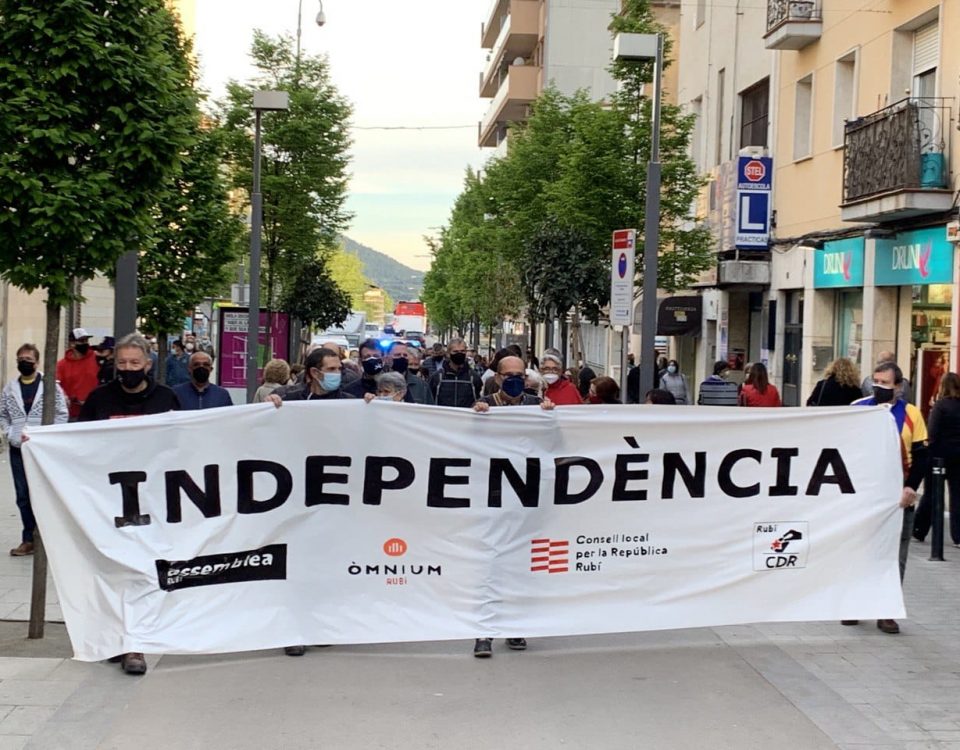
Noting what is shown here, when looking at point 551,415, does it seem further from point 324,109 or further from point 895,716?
point 324,109

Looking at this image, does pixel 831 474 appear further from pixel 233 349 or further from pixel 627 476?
pixel 233 349

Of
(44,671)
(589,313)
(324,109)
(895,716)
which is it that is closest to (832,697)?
(895,716)

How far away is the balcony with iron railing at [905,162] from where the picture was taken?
1870cm

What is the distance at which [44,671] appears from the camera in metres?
7.34

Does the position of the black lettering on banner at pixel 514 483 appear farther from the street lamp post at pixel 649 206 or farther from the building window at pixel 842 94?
the building window at pixel 842 94

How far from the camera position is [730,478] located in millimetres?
8312

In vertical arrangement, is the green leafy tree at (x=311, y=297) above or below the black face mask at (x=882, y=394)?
above

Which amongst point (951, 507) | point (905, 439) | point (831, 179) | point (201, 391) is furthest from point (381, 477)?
point (831, 179)

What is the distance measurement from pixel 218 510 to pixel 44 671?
4.25 ft

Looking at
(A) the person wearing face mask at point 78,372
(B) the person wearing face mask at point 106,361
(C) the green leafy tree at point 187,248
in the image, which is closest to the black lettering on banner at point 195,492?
(A) the person wearing face mask at point 78,372

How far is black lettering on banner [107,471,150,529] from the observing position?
7.50m

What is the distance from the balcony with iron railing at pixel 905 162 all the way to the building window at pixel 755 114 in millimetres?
7833

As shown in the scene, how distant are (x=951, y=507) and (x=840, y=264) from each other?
1080cm

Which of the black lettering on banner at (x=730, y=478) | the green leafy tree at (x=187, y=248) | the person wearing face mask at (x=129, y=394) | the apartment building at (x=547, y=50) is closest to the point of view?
the person wearing face mask at (x=129, y=394)
